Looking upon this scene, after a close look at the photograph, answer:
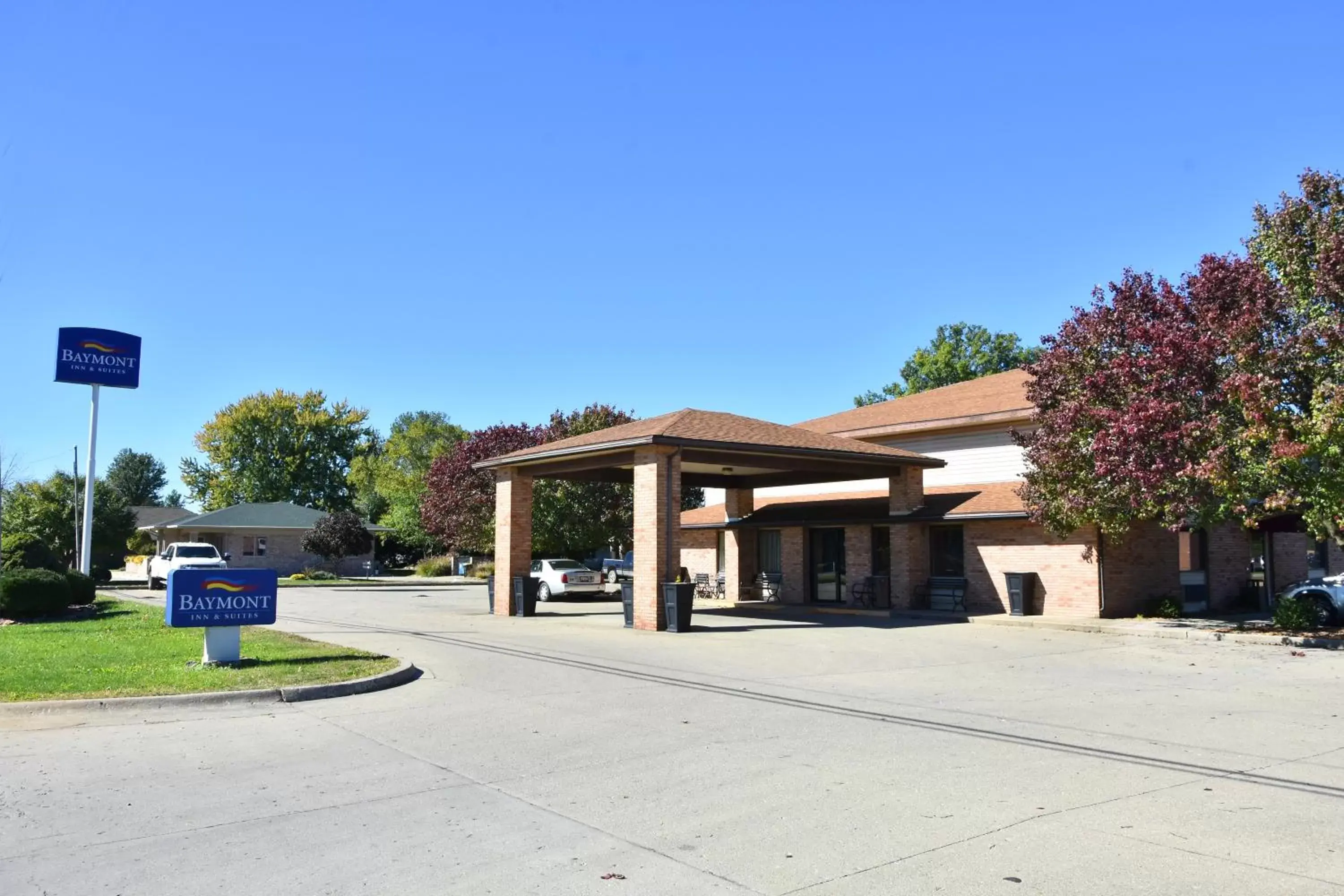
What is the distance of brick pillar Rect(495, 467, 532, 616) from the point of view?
2569cm

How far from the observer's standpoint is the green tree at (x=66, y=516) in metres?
49.7

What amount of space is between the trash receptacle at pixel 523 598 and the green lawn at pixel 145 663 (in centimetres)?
713

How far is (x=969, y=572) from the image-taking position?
24469 millimetres

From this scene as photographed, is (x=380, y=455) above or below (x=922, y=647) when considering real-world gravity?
above

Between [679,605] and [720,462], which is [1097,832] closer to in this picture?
[679,605]

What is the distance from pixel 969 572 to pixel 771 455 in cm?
640

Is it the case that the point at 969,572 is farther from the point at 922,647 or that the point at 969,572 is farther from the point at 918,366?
the point at 918,366

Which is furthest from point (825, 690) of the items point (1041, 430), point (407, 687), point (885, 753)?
point (1041, 430)

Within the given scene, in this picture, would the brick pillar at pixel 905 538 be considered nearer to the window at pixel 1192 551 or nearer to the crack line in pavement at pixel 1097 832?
the window at pixel 1192 551

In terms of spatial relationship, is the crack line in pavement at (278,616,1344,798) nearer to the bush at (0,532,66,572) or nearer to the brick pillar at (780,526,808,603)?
the brick pillar at (780,526,808,603)

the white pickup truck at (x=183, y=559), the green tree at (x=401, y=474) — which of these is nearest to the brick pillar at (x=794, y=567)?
the white pickup truck at (x=183, y=559)

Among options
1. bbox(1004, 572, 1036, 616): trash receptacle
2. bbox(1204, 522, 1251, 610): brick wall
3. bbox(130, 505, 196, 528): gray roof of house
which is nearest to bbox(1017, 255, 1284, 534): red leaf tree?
bbox(1004, 572, 1036, 616): trash receptacle

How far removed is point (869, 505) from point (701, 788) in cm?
2088

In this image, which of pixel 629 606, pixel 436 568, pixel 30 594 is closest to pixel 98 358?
pixel 30 594
